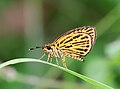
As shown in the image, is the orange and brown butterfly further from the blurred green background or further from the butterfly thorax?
the blurred green background

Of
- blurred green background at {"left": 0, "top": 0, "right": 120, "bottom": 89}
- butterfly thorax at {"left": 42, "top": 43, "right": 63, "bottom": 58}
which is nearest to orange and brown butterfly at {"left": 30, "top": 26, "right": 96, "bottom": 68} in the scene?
butterfly thorax at {"left": 42, "top": 43, "right": 63, "bottom": 58}

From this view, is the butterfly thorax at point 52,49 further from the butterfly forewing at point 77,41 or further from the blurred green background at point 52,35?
the blurred green background at point 52,35

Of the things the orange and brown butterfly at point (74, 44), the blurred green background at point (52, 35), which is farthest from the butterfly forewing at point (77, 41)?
the blurred green background at point (52, 35)

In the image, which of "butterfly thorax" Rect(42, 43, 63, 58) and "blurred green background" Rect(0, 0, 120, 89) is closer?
"butterfly thorax" Rect(42, 43, 63, 58)

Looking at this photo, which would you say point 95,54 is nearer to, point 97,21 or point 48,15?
point 97,21

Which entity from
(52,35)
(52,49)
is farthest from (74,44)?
(52,35)
